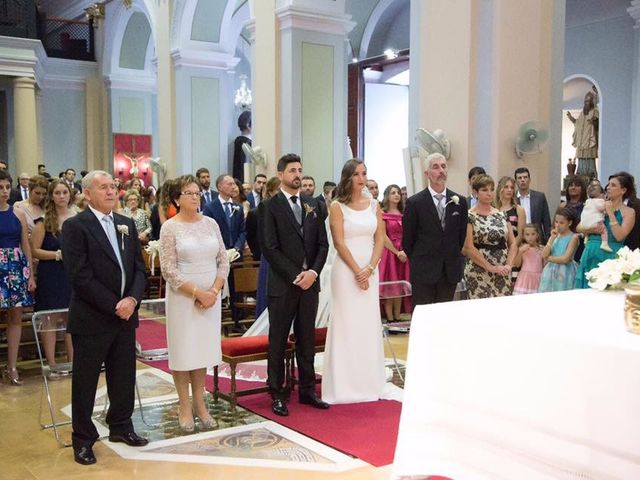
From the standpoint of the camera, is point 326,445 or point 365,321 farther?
point 365,321

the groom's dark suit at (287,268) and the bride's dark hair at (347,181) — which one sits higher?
the bride's dark hair at (347,181)

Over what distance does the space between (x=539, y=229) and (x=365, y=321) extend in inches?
112

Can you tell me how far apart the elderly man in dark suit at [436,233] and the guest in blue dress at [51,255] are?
9.59 ft

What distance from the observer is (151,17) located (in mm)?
17016

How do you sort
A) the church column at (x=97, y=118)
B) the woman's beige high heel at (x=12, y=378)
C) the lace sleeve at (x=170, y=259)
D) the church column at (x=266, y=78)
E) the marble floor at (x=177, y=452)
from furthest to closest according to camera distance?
1. the church column at (x=97, y=118)
2. the church column at (x=266, y=78)
3. the woman's beige high heel at (x=12, y=378)
4. the lace sleeve at (x=170, y=259)
5. the marble floor at (x=177, y=452)

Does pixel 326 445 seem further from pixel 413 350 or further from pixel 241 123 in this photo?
pixel 241 123

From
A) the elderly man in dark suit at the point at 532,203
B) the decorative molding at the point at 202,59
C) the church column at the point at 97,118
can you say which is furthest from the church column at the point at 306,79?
the church column at the point at 97,118

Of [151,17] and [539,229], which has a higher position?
[151,17]

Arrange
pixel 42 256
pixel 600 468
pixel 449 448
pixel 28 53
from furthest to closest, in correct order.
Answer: pixel 28 53 < pixel 42 256 < pixel 449 448 < pixel 600 468

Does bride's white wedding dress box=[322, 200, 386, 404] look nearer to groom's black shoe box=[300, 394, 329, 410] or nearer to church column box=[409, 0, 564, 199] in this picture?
groom's black shoe box=[300, 394, 329, 410]

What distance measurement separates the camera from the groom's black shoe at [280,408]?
17.8 ft

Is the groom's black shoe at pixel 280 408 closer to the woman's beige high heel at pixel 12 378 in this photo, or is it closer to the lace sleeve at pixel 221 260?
the lace sleeve at pixel 221 260

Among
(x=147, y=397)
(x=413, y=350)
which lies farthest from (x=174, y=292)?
(x=413, y=350)

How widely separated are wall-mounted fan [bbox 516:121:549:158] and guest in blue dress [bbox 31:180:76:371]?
15.6 ft
